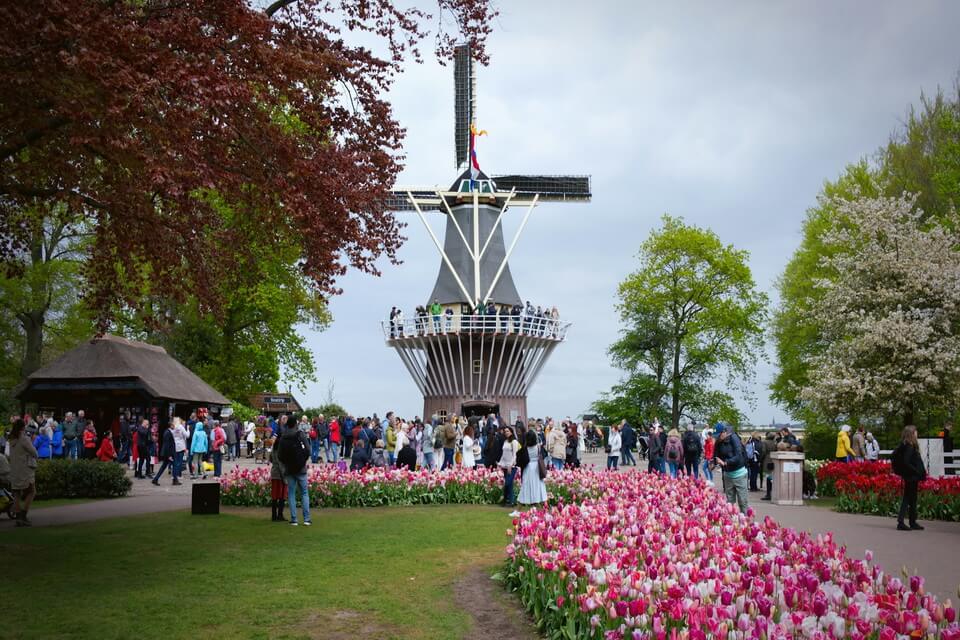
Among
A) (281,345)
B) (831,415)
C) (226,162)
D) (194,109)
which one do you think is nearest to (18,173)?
(226,162)

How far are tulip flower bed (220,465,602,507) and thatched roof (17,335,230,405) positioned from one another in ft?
37.8

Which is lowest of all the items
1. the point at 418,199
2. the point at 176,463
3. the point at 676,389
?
the point at 176,463

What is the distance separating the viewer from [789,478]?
18.6 m

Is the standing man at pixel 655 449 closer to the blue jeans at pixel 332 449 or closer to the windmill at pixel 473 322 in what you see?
the blue jeans at pixel 332 449

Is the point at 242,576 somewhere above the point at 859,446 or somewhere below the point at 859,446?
below

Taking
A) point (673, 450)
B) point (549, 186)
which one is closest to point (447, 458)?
point (673, 450)

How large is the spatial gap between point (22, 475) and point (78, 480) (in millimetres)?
5270

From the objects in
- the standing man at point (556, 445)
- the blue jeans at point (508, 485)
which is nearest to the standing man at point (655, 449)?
the standing man at point (556, 445)

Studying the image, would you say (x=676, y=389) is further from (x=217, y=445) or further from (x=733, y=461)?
(x=733, y=461)

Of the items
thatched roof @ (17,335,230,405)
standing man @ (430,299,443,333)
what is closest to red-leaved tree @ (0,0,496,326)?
thatched roof @ (17,335,230,405)

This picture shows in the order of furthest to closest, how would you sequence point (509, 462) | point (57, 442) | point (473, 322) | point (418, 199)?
point (418, 199) < point (473, 322) < point (57, 442) < point (509, 462)

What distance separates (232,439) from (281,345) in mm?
9484

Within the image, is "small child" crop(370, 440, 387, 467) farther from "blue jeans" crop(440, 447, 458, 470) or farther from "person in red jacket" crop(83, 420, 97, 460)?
"person in red jacket" crop(83, 420, 97, 460)

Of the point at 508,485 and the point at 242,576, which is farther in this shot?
the point at 508,485
